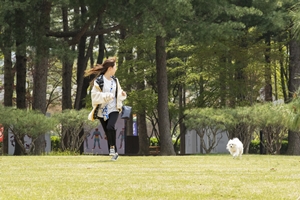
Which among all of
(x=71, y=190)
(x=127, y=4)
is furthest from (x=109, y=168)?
(x=127, y=4)

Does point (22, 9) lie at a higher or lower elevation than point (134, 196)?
higher

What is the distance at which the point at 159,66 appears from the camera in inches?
1071

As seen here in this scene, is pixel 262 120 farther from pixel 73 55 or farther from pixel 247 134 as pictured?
pixel 73 55

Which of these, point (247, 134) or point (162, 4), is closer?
point (162, 4)

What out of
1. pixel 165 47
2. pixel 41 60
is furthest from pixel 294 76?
pixel 41 60

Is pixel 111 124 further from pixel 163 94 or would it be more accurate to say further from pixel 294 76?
pixel 294 76

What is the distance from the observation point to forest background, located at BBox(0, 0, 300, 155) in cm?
2320

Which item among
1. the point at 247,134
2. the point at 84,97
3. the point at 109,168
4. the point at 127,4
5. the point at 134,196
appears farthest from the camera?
the point at 84,97

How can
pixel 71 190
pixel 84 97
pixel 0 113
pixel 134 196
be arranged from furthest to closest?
pixel 84 97 → pixel 0 113 → pixel 71 190 → pixel 134 196

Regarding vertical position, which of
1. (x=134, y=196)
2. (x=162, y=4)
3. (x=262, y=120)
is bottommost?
(x=134, y=196)

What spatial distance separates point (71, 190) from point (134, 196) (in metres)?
0.85

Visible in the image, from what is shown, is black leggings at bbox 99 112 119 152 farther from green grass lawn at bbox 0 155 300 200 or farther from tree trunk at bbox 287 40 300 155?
tree trunk at bbox 287 40 300 155

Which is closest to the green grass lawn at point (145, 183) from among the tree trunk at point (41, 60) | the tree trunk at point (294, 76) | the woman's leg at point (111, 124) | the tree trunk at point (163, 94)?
the woman's leg at point (111, 124)

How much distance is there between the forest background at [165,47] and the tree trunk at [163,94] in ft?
0.13
